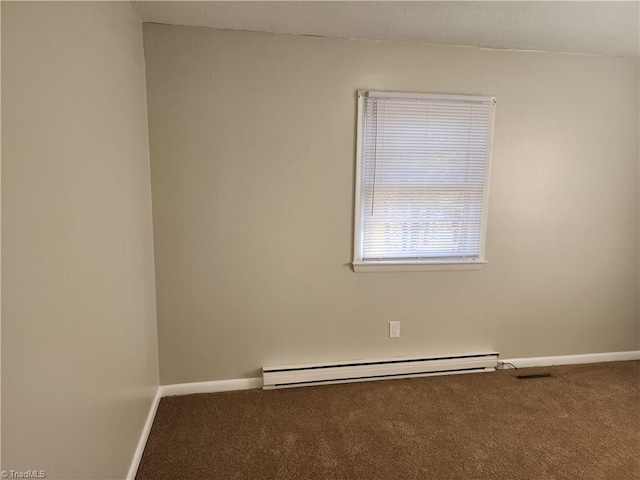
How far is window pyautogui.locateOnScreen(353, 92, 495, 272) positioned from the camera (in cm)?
220

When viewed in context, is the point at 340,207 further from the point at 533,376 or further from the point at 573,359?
the point at 573,359

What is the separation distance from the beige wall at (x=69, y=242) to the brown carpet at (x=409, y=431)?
0.42 meters

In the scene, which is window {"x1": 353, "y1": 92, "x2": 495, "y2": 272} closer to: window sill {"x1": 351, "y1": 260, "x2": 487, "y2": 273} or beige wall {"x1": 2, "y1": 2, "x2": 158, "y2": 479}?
window sill {"x1": 351, "y1": 260, "x2": 487, "y2": 273}

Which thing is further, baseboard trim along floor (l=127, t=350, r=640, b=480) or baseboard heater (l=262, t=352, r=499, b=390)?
baseboard heater (l=262, t=352, r=499, b=390)

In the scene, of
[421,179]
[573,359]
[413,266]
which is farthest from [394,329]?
[573,359]

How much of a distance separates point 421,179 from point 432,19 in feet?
2.96

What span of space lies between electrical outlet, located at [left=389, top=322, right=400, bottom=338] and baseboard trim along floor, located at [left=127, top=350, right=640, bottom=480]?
877 mm

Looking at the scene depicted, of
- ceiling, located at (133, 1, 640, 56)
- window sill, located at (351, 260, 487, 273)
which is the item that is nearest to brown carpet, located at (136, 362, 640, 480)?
window sill, located at (351, 260, 487, 273)

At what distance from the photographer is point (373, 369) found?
2365 millimetres

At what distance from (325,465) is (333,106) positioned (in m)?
1.99

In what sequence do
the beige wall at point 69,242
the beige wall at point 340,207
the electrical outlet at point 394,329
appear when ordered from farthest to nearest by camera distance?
the electrical outlet at point 394,329, the beige wall at point 340,207, the beige wall at point 69,242

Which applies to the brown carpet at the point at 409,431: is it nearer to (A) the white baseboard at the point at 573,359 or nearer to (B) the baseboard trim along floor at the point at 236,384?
(B) the baseboard trim along floor at the point at 236,384

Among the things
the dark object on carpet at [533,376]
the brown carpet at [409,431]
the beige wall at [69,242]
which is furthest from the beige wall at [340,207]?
the beige wall at [69,242]

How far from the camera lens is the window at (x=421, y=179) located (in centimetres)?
220
